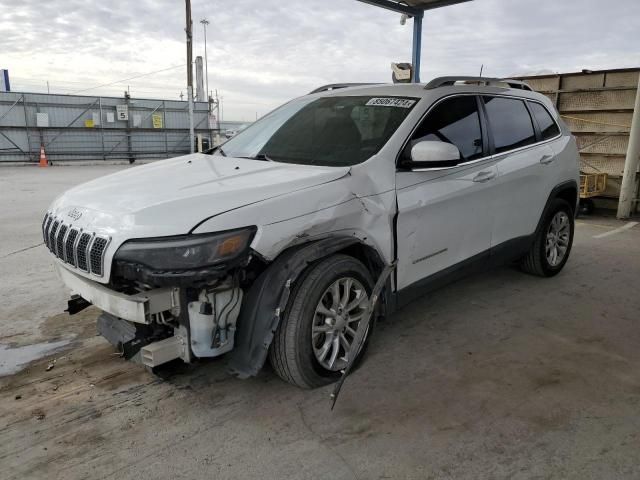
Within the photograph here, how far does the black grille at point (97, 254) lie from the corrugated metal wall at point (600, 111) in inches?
357

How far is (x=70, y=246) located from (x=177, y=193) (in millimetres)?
658

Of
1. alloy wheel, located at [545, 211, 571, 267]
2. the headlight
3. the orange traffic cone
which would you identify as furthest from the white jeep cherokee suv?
the orange traffic cone

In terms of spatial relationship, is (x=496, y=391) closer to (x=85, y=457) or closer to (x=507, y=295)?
(x=507, y=295)

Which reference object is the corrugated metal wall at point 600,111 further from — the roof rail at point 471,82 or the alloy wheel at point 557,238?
the roof rail at point 471,82

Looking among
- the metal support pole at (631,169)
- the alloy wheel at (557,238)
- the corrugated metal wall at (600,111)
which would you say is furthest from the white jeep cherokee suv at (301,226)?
the corrugated metal wall at (600,111)

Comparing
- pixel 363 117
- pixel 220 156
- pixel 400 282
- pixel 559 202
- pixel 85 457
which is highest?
pixel 363 117

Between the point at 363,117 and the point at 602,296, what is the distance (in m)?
2.90

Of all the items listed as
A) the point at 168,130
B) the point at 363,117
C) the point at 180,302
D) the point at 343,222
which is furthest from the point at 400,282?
the point at 168,130

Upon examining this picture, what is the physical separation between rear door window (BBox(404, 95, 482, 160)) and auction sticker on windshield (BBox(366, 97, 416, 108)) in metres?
0.17

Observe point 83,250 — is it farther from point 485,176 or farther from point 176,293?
point 485,176

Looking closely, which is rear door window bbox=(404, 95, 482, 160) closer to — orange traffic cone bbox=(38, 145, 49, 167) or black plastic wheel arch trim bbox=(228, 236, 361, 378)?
black plastic wheel arch trim bbox=(228, 236, 361, 378)

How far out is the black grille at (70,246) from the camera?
2.78m

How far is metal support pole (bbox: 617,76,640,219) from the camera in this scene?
8.26 m

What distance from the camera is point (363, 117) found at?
3662 millimetres
